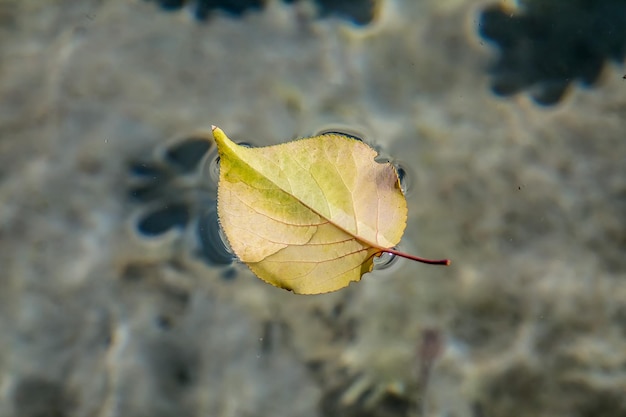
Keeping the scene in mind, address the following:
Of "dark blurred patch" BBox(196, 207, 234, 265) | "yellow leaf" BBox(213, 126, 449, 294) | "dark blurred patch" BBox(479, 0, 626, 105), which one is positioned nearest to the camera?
"yellow leaf" BBox(213, 126, 449, 294)

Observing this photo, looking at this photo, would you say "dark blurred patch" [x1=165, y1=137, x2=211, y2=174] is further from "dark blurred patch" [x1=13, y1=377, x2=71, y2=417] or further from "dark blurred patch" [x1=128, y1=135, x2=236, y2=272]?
"dark blurred patch" [x1=13, y1=377, x2=71, y2=417]

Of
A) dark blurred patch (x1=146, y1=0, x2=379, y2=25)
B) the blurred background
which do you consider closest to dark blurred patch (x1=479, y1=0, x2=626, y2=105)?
the blurred background

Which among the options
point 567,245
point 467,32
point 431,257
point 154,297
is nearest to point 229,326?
point 154,297

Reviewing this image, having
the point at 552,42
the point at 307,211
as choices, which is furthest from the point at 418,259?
the point at 552,42

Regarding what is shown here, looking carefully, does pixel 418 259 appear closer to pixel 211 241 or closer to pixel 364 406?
pixel 364 406

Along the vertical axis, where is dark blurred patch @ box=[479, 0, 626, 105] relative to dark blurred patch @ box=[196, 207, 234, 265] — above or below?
above

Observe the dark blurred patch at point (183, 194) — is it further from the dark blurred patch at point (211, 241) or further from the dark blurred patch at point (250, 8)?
the dark blurred patch at point (250, 8)

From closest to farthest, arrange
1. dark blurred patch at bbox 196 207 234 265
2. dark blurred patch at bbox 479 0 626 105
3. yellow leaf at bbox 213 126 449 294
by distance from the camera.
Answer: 1. yellow leaf at bbox 213 126 449 294
2. dark blurred patch at bbox 196 207 234 265
3. dark blurred patch at bbox 479 0 626 105

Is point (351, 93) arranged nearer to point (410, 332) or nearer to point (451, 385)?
point (410, 332)

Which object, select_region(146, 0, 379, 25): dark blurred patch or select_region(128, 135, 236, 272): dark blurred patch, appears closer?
select_region(128, 135, 236, 272): dark blurred patch
